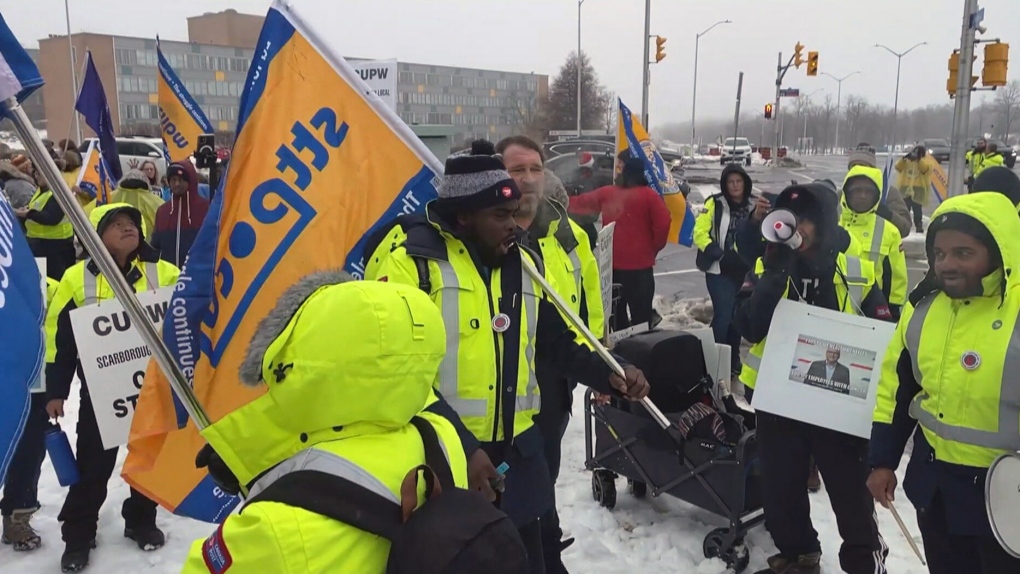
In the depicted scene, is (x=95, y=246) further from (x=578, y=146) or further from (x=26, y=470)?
(x=578, y=146)

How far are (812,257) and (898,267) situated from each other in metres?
1.73

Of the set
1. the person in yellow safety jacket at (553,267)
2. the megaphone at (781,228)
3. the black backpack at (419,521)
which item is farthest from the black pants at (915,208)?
→ the black backpack at (419,521)

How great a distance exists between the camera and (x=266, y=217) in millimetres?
3172

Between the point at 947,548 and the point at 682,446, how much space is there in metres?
1.48

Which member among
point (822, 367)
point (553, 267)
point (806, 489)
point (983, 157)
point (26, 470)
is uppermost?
point (983, 157)

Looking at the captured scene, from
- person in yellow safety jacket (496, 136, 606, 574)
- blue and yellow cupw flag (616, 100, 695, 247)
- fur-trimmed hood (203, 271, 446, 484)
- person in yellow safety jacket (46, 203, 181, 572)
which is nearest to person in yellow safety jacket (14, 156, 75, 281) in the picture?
person in yellow safety jacket (46, 203, 181, 572)

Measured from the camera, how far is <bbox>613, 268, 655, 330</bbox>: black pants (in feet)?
24.9

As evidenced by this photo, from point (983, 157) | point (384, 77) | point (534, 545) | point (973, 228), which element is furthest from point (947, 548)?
point (983, 157)

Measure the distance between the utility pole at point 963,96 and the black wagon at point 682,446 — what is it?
40.2 ft

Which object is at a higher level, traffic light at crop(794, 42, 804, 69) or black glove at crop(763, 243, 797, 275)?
traffic light at crop(794, 42, 804, 69)

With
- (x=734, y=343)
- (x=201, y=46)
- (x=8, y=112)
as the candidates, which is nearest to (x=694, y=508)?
(x=734, y=343)

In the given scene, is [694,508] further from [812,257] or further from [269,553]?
[269,553]

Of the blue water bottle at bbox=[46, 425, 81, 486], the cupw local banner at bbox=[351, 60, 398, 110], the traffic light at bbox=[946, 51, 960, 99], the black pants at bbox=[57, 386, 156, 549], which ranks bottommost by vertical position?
the black pants at bbox=[57, 386, 156, 549]

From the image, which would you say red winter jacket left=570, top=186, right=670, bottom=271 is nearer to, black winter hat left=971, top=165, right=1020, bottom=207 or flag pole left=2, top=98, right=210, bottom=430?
black winter hat left=971, top=165, right=1020, bottom=207
